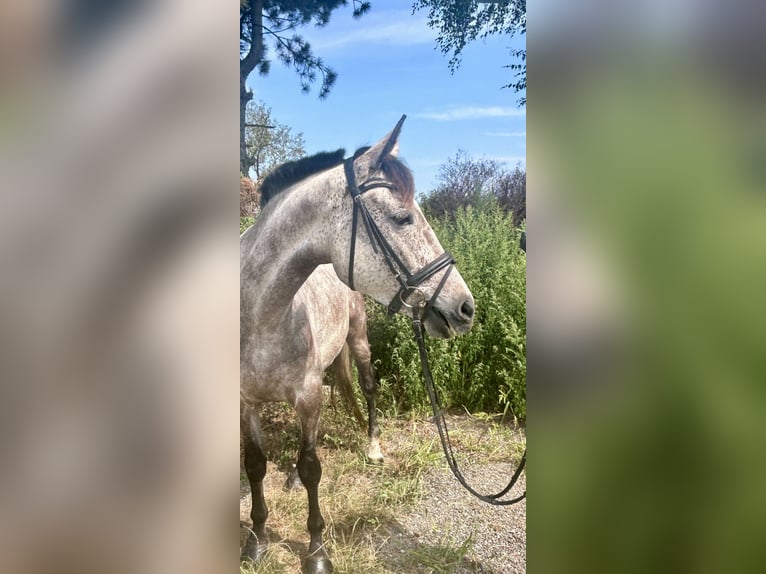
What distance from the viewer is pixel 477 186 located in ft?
5.27

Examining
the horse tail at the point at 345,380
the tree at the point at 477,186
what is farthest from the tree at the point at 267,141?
the horse tail at the point at 345,380

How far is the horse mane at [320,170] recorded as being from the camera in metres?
1.63

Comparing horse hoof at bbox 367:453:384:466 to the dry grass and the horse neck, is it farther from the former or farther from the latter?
the horse neck

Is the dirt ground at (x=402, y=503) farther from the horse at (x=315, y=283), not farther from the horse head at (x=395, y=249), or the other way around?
the horse head at (x=395, y=249)

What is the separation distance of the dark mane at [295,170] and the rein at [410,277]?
0.17 ft

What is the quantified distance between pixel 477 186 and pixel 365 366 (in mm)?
656

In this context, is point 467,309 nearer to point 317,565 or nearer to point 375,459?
point 375,459

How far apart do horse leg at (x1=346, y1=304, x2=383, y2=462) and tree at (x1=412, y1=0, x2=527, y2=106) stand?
788 millimetres

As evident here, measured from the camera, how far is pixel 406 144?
1622mm
